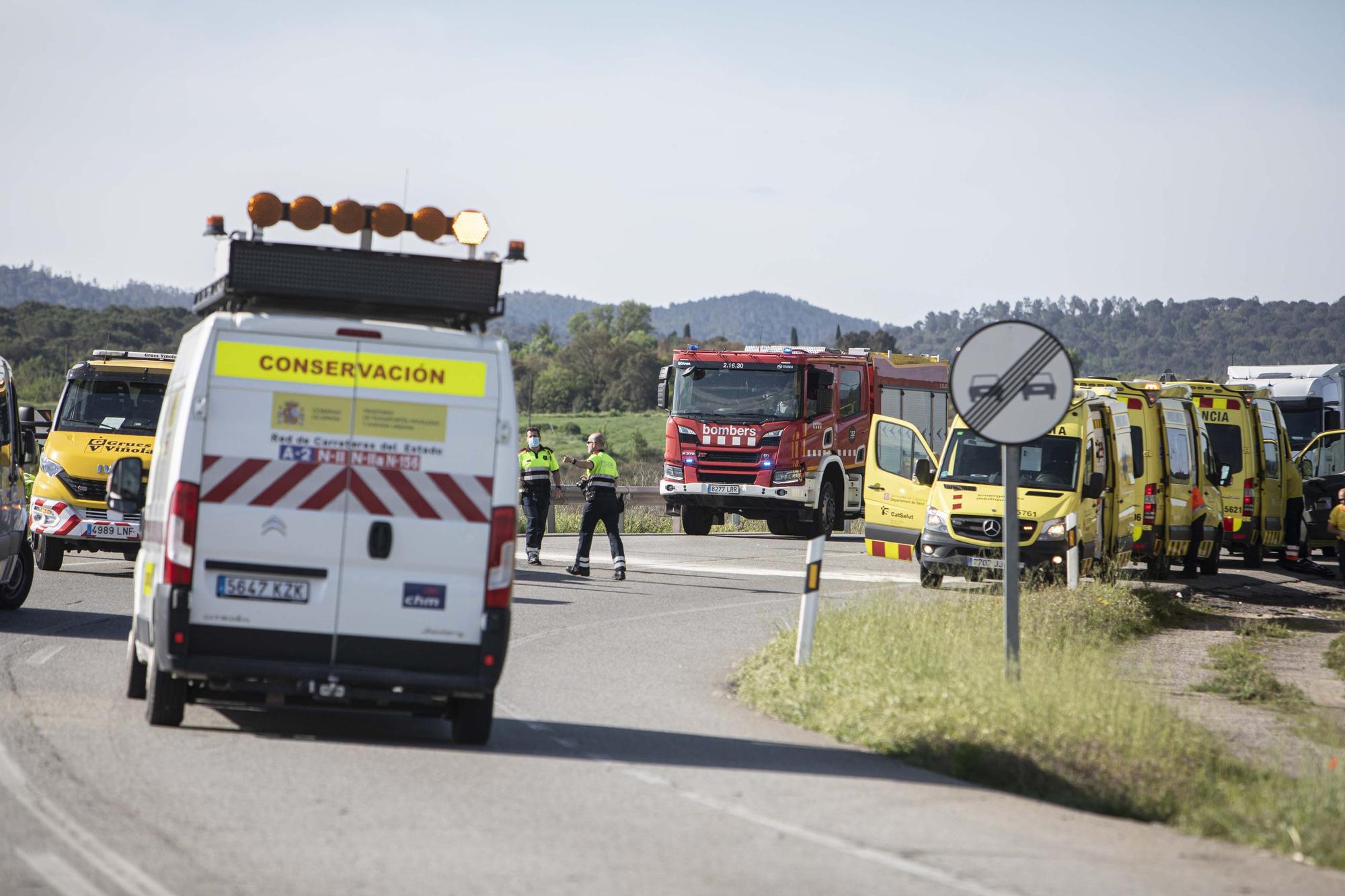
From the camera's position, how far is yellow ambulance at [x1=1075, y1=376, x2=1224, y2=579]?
74.3 feet

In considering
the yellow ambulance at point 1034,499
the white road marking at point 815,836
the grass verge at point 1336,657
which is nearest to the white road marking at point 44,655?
the white road marking at point 815,836

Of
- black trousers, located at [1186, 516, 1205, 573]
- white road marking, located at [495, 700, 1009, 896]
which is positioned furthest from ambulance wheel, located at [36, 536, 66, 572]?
black trousers, located at [1186, 516, 1205, 573]

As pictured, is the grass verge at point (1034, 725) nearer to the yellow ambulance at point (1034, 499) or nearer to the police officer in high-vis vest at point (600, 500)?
the yellow ambulance at point (1034, 499)

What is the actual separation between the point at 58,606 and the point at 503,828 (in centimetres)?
1025

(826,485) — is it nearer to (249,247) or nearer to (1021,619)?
(1021,619)

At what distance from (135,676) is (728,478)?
1916cm

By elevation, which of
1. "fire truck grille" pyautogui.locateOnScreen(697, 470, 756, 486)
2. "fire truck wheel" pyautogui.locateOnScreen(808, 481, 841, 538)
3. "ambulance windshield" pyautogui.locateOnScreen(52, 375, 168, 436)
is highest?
"ambulance windshield" pyautogui.locateOnScreen(52, 375, 168, 436)

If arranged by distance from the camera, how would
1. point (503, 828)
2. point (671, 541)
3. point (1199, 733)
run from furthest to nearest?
1. point (671, 541)
2. point (1199, 733)
3. point (503, 828)

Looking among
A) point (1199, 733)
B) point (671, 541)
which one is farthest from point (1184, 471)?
point (1199, 733)

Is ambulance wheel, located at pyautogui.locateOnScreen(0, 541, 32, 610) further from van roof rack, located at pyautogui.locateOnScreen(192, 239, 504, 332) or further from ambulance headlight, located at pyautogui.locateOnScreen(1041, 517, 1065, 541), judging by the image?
ambulance headlight, located at pyautogui.locateOnScreen(1041, 517, 1065, 541)

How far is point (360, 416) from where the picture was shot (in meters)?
8.67

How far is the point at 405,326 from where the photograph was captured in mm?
8750

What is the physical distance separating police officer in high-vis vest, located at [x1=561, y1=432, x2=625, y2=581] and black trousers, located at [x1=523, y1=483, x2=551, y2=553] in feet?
3.44

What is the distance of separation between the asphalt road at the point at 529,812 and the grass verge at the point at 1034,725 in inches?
9.0
